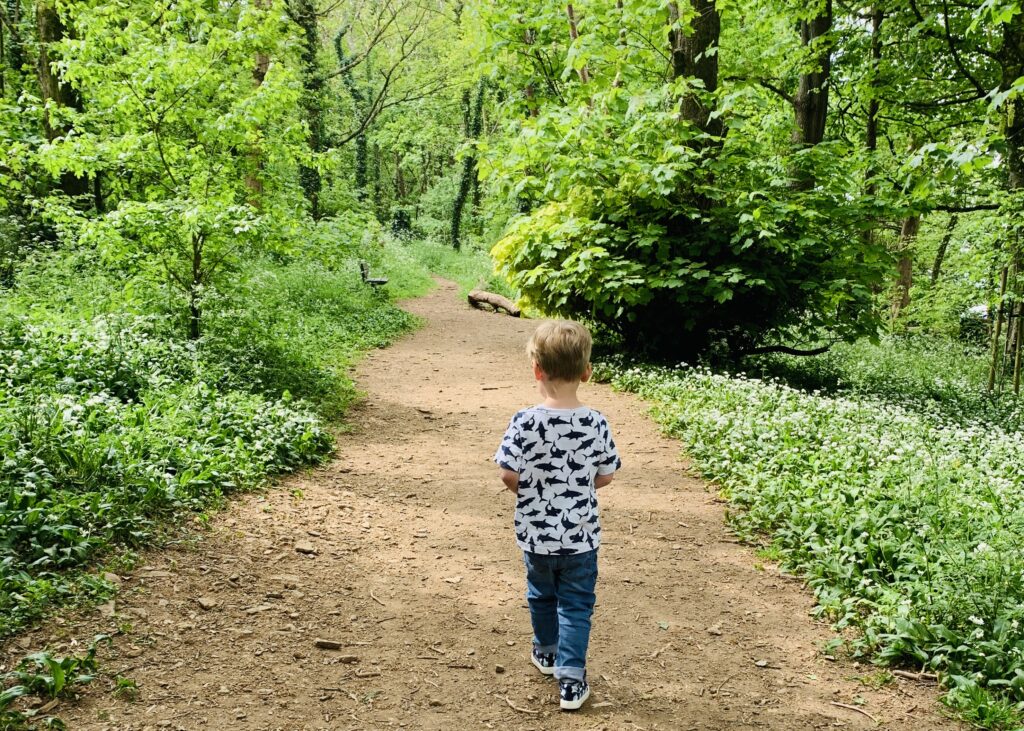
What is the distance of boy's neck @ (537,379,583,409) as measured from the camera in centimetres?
324

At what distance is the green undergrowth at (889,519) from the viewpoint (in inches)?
141

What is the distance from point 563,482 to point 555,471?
66 mm

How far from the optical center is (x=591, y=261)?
33.4ft

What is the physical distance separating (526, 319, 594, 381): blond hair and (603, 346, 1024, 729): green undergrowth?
2328 millimetres

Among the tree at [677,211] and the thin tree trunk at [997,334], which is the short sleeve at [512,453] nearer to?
the tree at [677,211]

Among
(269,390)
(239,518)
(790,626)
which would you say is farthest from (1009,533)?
(269,390)

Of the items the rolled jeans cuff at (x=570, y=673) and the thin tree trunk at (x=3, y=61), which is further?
the thin tree trunk at (x=3, y=61)

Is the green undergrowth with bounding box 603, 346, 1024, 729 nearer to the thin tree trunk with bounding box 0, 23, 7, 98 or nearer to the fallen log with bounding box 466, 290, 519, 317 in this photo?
the fallen log with bounding box 466, 290, 519, 317

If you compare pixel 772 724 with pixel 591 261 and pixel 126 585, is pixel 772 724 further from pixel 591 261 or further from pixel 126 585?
pixel 591 261

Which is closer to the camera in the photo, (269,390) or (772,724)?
(772,724)

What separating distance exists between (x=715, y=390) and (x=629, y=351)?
314cm

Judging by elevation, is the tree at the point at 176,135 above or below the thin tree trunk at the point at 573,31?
below

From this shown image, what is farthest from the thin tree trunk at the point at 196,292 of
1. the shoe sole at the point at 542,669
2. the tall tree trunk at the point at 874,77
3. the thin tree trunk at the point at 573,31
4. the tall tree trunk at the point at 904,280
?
the tall tree trunk at the point at 904,280

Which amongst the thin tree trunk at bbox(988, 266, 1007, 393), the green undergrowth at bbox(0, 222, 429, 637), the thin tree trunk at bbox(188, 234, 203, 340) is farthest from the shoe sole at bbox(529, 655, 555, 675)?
the thin tree trunk at bbox(988, 266, 1007, 393)
